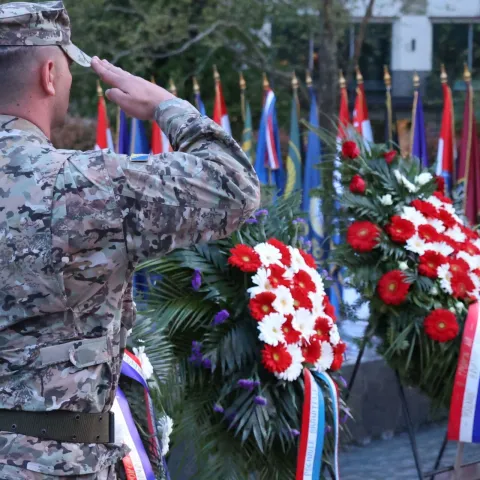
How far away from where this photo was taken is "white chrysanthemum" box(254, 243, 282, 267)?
3.54 meters

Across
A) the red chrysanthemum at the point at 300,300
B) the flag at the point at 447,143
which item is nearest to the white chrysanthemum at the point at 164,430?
the red chrysanthemum at the point at 300,300

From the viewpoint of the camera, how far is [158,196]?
1.53 m

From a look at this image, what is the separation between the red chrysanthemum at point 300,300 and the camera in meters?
3.56

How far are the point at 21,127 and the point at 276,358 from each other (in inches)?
77.4

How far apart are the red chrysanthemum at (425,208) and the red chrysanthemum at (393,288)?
385 millimetres

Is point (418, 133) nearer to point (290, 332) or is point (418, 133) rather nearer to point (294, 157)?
point (294, 157)

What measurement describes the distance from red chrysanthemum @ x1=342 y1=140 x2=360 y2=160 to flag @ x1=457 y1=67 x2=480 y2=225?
12.3ft

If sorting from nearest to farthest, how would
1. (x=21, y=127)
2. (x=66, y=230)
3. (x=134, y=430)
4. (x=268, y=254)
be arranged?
(x=66, y=230), (x=21, y=127), (x=134, y=430), (x=268, y=254)

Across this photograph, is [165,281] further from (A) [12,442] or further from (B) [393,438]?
(B) [393,438]

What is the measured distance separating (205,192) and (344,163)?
112 inches

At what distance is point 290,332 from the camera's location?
11.4ft

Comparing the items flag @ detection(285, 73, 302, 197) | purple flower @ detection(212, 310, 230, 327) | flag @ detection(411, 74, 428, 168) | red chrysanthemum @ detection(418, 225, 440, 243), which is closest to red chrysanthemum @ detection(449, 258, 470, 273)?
red chrysanthemum @ detection(418, 225, 440, 243)

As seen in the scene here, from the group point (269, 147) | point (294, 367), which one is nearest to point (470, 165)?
point (269, 147)

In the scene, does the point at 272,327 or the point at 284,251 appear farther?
the point at 284,251
